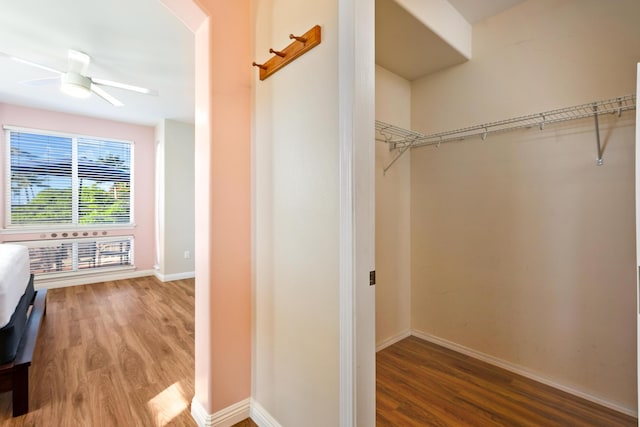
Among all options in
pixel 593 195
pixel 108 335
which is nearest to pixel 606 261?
pixel 593 195

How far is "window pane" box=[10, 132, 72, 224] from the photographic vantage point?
4078 millimetres

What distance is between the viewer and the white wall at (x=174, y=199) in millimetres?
4738

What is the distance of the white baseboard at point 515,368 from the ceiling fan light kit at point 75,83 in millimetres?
3869

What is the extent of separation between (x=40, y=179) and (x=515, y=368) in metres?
6.11

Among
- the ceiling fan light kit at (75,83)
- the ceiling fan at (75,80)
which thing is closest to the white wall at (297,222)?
the ceiling fan at (75,80)

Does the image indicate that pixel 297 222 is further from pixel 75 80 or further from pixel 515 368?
pixel 75 80

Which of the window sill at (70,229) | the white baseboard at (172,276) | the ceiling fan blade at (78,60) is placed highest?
the ceiling fan blade at (78,60)

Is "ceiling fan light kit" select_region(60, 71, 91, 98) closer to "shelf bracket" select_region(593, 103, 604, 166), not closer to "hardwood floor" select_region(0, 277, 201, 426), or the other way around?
"hardwood floor" select_region(0, 277, 201, 426)

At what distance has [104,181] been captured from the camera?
4746mm

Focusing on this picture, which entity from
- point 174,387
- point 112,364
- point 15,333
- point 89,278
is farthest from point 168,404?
point 89,278

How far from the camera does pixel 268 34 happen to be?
1.62 meters

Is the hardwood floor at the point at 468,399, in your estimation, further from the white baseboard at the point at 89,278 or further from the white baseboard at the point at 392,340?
the white baseboard at the point at 89,278

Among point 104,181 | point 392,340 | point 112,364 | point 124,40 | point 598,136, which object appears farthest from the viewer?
point 104,181

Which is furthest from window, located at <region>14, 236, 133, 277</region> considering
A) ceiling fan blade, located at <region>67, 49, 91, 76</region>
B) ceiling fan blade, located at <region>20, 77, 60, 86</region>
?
ceiling fan blade, located at <region>67, 49, 91, 76</region>
